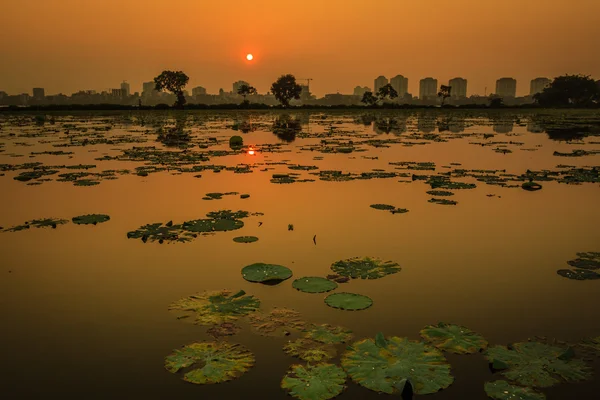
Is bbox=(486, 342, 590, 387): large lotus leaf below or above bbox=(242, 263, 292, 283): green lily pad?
below

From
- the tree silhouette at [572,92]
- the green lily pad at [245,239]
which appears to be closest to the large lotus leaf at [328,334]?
the green lily pad at [245,239]

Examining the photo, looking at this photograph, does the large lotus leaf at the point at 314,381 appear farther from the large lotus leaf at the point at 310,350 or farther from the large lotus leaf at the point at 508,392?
the large lotus leaf at the point at 508,392

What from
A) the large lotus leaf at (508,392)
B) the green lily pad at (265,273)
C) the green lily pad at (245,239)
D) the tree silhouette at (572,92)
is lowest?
the large lotus leaf at (508,392)

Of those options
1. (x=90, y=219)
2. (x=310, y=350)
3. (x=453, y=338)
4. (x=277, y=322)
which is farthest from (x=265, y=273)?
(x=90, y=219)

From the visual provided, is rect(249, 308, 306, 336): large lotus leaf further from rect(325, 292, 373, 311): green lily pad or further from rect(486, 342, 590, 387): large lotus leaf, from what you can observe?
rect(486, 342, 590, 387): large lotus leaf

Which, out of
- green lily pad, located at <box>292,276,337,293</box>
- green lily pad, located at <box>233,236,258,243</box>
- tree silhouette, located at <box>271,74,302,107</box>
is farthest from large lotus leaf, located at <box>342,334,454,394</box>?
tree silhouette, located at <box>271,74,302,107</box>

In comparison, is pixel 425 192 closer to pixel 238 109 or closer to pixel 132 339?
pixel 132 339

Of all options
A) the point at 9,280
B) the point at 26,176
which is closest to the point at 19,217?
the point at 9,280
